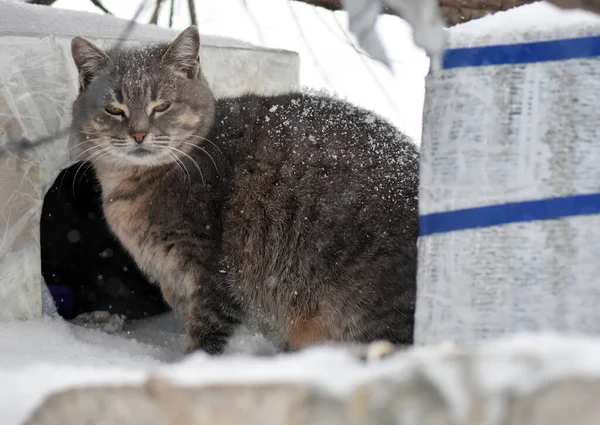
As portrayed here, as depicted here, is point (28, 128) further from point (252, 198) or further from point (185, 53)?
point (252, 198)

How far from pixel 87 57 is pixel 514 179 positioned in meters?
1.91

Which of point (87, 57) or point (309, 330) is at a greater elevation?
point (87, 57)

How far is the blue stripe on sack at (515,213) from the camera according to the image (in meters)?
1.59

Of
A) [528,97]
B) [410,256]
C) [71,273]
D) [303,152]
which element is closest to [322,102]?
[303,152]

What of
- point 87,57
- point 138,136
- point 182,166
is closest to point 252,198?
point 182,166

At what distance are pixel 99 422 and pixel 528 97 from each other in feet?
A: 3.65

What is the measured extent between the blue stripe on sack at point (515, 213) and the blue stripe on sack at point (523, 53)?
0.31 m

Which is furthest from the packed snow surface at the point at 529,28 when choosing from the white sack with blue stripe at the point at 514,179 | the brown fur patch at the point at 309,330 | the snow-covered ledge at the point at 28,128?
the snow-covered ledge at the point at 28,128

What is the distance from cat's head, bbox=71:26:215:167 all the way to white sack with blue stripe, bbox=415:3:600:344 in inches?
56.0

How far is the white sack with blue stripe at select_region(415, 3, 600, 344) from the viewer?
1.59 metres

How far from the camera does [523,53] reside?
62.6 inches

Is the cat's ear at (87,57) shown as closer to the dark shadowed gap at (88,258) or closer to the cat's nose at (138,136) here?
the cat's nose at (138,136)

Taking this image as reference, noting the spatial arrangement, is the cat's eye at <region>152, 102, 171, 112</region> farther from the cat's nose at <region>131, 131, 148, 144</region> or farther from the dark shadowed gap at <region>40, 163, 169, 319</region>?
the dark shadowed gap at <region>40, 163, 169, 319</region>

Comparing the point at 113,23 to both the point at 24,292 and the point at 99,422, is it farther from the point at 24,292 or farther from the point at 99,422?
the point at 99,422
